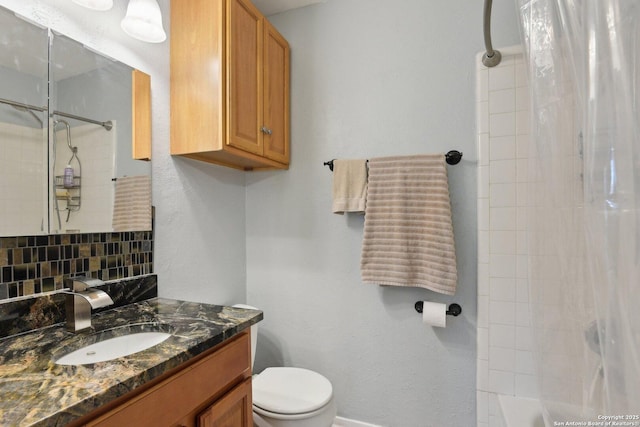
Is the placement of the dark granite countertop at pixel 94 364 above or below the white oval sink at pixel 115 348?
above

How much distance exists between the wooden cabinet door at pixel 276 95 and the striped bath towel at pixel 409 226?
56 centimetres

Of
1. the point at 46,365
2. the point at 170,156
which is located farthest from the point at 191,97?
the point at 46,365

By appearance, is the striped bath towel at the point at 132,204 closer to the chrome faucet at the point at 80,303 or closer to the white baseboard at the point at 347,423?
the chrome faucet at the point at 80,303

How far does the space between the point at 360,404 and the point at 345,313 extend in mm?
514

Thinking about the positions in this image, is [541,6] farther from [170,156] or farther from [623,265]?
[170,156]

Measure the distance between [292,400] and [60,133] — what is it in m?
1.39

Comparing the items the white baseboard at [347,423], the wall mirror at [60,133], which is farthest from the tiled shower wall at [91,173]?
the white baseboard at [347,423]

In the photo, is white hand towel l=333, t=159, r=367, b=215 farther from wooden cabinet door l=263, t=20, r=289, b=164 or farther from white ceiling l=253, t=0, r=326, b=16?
white ceiling l=253, t=0, r=326, b=16

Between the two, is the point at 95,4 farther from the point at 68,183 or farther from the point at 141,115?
the point at 68,183

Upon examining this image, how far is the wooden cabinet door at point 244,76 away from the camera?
1.32 m

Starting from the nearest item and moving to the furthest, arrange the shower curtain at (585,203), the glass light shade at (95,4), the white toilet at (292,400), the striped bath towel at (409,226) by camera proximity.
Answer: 1. the shower curtain at (585,203)
2. the glass light shade at (95,4)
3. the white toilet at (292,400)
4. the striped bath towel at (409,226)

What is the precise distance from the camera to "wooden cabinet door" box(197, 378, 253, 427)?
33.2 inches

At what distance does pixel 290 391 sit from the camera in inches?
54.9

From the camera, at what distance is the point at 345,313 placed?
171 cm
